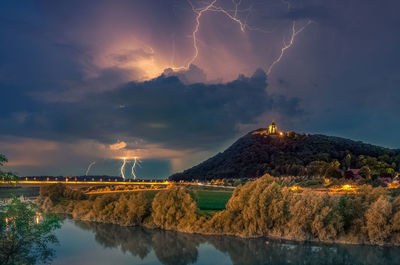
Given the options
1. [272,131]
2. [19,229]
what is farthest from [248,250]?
[272,131]

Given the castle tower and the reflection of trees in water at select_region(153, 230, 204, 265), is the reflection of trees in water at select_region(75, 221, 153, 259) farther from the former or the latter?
the castle tower

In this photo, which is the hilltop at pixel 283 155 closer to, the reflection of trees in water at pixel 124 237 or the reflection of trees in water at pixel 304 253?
the reflection of trees in water at pixel 124 237

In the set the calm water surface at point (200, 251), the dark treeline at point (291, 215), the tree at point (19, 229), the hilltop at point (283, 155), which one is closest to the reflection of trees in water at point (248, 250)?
the calm water surface at point (200, 251)

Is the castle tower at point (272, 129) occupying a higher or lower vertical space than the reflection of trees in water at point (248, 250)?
higher

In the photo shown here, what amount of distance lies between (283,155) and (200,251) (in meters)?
106

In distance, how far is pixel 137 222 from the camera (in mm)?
39906

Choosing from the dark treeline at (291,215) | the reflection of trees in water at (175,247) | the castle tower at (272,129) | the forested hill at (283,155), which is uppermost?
the castle tower at (272,129)

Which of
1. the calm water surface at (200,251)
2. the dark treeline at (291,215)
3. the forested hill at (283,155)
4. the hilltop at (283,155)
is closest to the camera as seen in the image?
the calm water surface at (200,251)

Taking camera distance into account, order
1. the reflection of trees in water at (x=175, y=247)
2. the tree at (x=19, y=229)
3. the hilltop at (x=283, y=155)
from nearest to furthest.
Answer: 1. the tree at (x=19, y=229)
2. the reflection of trees in water at (x=175, y=247)
3. the hilltop at (x=283, y=155)

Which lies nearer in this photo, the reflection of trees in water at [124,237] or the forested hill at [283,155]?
the reflection of trees in water at [124,237]

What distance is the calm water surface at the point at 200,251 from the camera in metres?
25.5

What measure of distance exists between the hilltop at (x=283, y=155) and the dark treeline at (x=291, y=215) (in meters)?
59.7

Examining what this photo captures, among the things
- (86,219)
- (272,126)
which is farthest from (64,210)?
(272,126)

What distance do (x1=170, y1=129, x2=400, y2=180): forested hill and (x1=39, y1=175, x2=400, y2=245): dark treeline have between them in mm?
60692
